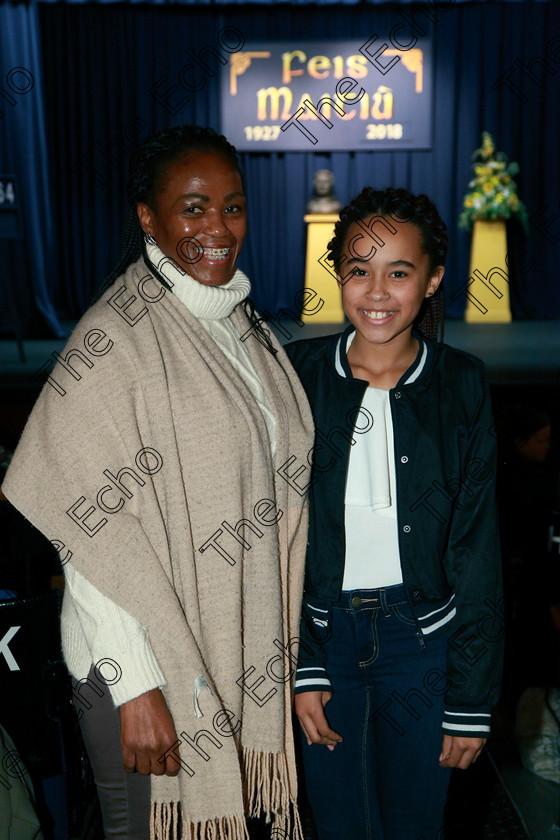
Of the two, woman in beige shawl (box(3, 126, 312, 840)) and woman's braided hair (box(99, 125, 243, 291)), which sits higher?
woman's braided hair (box(99, 125, 243, 291))

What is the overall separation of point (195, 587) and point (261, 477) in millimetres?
170

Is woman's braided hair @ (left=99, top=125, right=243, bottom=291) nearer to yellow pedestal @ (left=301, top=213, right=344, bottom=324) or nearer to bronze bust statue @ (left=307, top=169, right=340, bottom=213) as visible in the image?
yellow pedestal @ (left=301, top=213, right=344, bottom=324)

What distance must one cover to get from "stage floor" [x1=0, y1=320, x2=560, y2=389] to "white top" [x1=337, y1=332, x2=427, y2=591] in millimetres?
2239

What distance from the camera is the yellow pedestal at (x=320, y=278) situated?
6.30m

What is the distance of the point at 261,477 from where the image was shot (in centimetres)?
111

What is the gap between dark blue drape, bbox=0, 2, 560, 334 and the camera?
6.66 m

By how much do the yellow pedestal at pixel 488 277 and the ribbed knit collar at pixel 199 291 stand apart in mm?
5672

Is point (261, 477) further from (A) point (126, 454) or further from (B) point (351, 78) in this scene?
(B) point (351, 78)

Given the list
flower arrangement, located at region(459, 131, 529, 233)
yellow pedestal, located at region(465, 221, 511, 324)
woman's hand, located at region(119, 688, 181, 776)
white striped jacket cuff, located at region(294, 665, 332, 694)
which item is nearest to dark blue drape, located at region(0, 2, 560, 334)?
yellow pedestal, located at region(465, 221, 511, 324)

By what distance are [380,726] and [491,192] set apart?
240 inches

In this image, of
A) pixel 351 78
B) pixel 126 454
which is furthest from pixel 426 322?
pixel 351 78

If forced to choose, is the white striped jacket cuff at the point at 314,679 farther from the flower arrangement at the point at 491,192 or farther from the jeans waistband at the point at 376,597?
the flower arrangement at the point at 491,192

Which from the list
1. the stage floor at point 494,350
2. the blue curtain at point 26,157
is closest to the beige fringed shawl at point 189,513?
the stage floor at point 494,350

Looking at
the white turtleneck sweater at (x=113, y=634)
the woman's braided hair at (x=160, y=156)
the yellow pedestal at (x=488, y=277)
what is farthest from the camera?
the yellow pedestal at (x=488, y=277)
